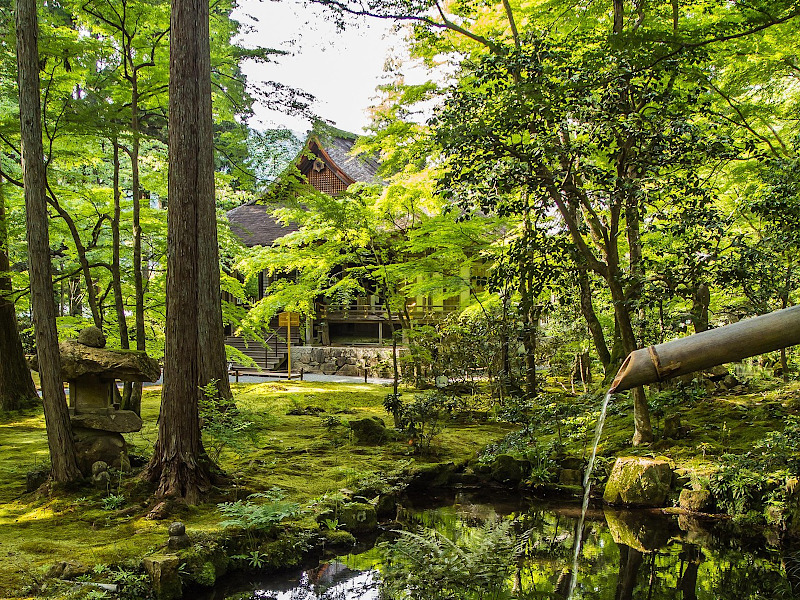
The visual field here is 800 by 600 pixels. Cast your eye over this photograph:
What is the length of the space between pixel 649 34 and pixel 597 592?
17.0 feet

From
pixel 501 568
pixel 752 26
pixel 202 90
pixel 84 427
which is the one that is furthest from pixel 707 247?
pixel 84 427

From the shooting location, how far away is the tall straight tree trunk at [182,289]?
623cm

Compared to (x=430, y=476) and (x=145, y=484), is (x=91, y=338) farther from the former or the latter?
(x=430, y=476)

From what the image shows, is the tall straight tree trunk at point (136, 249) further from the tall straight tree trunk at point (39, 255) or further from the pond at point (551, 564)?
the pond at point (551, 564)

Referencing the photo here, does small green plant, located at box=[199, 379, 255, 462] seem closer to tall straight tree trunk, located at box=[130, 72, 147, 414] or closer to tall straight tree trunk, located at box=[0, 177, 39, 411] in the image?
tall straight tree trunk, located at box=[130, 72, 147, 414]

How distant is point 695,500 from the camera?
6.88 m

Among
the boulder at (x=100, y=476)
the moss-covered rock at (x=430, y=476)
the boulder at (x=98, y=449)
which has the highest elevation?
the boulder at (x=98, y=449)

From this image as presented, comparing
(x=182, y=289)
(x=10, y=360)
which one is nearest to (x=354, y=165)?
(x=10, y=360)

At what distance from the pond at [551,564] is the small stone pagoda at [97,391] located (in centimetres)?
279

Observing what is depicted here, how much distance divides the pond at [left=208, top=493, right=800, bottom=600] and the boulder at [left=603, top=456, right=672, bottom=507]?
162 millimetres

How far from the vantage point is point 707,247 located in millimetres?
7512

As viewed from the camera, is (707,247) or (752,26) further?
(707,247)

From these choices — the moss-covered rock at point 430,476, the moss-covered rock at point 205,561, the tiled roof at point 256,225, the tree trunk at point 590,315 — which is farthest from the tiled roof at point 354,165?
the moss-covered rock at point 205,561

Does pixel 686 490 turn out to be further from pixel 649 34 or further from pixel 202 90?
pixel 202 90
